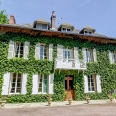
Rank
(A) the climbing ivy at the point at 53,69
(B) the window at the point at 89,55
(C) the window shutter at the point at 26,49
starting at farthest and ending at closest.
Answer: (B) the window at the point at 89,55
(C) the window shutter at the point at 26,49
(A) the climbing ivy at the point at 53,69

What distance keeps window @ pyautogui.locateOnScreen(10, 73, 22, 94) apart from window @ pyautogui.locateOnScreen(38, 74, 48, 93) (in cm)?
180

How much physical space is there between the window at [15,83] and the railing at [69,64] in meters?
3.69

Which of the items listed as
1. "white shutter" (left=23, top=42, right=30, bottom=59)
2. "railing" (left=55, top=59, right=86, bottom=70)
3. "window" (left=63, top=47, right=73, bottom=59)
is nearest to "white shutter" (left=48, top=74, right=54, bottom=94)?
"railing" (left=55, top=59, right=86, bottom=70)

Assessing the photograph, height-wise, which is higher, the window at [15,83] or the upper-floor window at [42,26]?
the upper-floor window at [42,26]

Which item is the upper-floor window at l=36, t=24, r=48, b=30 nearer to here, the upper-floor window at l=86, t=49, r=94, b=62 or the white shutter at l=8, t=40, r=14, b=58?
the white shutter at l=8, t=40, r=14, b=58

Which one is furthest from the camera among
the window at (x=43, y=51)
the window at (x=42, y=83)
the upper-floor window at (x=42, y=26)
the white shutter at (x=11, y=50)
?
the upper-floor window at (x=42, y=26)

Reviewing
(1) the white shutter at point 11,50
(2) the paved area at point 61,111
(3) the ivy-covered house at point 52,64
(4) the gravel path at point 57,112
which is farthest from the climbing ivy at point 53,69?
(4) the gravel path at point 57,112

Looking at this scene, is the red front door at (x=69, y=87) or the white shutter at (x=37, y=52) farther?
the red front door at (x=69, y=87)

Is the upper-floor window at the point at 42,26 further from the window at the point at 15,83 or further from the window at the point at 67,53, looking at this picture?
the window at the point at 15,83

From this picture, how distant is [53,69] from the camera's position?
40.9 ft

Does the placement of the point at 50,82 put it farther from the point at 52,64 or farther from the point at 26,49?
the point at 26,49

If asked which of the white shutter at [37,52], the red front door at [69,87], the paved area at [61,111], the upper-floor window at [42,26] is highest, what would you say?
the upper-floor window at [42,26]

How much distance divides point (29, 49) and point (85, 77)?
648 centimetres

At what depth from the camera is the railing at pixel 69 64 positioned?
12.1m
